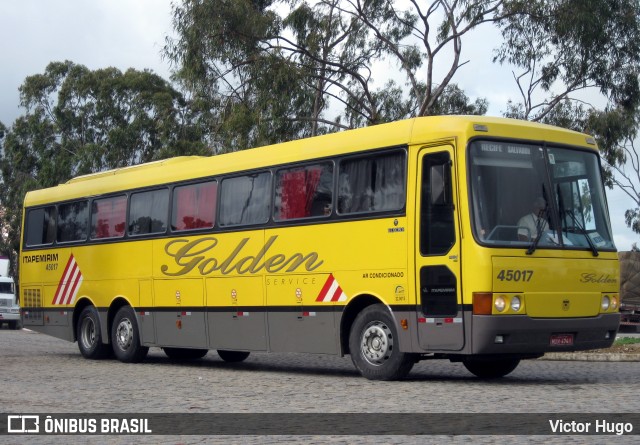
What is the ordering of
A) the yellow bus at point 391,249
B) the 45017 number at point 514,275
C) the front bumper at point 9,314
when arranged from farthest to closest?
the front bumper at point 9,314
the yellow bus at point 391,249
the 45017 number at point 514,275

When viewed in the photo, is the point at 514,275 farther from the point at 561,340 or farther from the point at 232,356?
the point at 232,356

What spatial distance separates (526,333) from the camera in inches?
543

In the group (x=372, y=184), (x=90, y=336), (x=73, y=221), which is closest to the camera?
(x=372, y=184)

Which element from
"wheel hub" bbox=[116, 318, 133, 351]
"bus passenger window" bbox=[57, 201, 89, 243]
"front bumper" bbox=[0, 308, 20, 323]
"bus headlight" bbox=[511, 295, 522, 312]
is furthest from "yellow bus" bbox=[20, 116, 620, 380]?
"front bumper" bbox=[0, 308, 20, 323]

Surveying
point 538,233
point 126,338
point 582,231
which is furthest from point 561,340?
point 126,338

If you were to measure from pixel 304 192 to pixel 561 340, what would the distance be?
4302 mm

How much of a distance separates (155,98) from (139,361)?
36894 millimetres

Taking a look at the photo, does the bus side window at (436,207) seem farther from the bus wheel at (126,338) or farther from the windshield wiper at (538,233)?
the bus wheel at (126,338)

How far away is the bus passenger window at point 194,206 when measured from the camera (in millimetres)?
18469

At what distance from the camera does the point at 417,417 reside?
10438mm

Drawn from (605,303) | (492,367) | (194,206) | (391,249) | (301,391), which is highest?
(194,206)

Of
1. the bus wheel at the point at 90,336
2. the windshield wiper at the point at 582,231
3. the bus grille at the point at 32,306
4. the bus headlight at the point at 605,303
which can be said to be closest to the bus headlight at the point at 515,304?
Answer: the windshield wiper at the point at 582,231

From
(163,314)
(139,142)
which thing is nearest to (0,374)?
(163,314)

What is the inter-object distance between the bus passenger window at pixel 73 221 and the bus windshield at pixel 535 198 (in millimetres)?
10183
